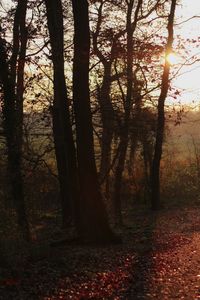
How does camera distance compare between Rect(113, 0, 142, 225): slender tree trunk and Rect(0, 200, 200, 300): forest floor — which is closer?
Rect(0, 200, 200, 300): forest floor

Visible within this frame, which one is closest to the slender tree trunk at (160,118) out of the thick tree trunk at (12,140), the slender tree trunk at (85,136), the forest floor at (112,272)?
the forest floor at (112,272)

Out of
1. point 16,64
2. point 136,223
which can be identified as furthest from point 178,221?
point 16,64

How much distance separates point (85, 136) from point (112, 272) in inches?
179

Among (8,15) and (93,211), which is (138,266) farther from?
(8,15)

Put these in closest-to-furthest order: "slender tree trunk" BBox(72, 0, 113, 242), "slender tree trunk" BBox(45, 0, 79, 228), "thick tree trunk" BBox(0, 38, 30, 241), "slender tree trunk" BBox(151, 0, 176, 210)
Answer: "slender tree trunk" BBox(72, 0, 113, 242)
"thick tree trunk" BBox(0, 38, 30, 241)
"slender tree trunk" BBox(45, 0, 79, 228)
"slender tree trunk" BBox(151, 0, 176, 210)

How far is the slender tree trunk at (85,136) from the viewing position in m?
15.5

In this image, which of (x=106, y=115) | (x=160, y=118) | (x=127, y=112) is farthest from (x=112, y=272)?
(x=160, y=118)

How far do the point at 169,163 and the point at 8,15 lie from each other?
709 inches

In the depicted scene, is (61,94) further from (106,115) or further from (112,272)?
(106,115)

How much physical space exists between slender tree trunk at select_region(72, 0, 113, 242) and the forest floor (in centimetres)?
76

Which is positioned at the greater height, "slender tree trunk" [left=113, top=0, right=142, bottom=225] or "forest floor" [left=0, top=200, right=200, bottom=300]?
"slender tree trunk" [left=113, top=0, right=142, bottom=225]

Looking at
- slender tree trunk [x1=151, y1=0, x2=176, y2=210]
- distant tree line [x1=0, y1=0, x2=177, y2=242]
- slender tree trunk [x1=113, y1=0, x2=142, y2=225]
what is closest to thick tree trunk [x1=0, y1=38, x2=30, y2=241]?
distant tree line [x1=0, y1=0, x2=177, y2=242]

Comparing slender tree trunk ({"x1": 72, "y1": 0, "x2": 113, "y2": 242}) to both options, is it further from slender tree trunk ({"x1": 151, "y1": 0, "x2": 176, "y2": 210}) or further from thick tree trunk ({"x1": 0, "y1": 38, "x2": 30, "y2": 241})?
slender tree trunk ({"x1": 151, "y1": 0, "x2": 176, "y2": 210})

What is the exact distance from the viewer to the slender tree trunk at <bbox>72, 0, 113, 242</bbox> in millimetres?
15484
